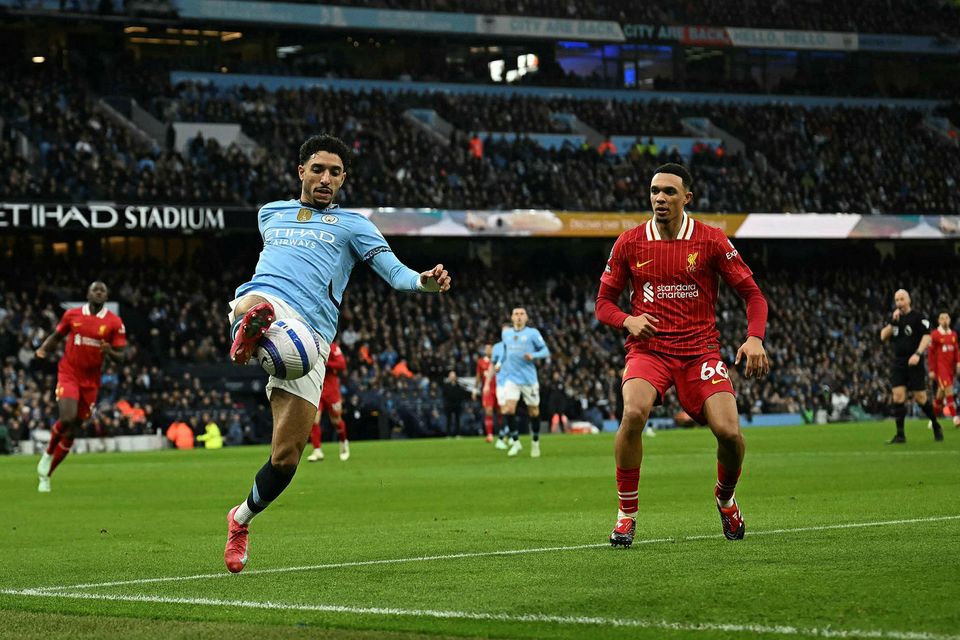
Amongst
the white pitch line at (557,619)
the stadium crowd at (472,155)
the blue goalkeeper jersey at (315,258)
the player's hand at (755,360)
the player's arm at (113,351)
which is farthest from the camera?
the stadium crowd at (472,155)

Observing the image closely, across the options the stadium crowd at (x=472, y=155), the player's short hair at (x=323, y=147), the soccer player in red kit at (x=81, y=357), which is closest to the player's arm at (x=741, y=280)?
the player's short hair at (x=323, y=147)

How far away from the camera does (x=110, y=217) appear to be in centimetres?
4038

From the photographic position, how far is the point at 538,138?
5419 centimetres

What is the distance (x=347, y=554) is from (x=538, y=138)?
44590 mm

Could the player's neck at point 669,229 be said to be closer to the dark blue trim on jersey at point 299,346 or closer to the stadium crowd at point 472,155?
the dark blue trim on jersey at point 299,346

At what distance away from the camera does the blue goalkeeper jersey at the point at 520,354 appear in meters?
26.7

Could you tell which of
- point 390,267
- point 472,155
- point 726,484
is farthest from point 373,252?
point 472,155

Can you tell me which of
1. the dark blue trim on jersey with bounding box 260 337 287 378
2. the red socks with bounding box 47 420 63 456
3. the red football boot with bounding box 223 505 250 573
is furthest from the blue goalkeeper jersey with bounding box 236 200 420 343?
the red socks with bounding box 47 420 63 456

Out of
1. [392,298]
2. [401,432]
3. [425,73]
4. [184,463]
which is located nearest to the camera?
[184,463]

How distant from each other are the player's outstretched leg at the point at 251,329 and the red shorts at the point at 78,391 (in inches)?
419

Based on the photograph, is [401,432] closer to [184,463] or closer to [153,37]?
[184,463]

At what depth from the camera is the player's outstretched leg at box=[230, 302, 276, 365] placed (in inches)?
336

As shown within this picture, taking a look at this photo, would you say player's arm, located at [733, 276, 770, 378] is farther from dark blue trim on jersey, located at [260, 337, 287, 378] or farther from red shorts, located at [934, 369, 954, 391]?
red shorts, located at [934, 369, 954, 391]

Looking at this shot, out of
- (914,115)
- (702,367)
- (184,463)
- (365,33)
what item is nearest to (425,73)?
(365,33)
